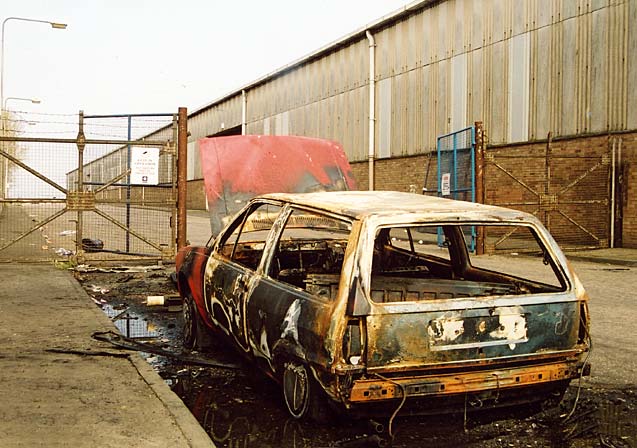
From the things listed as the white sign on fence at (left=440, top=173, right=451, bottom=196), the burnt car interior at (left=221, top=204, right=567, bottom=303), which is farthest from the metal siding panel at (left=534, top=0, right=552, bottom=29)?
the burnt car interior at (left=221, top=204, right=567, bottom=303)

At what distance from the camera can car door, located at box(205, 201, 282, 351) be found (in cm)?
489

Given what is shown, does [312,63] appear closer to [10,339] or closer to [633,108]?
[633,108]

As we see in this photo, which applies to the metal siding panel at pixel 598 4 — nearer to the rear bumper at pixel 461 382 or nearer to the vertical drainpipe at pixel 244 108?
the rear bumper at pixel 461 382

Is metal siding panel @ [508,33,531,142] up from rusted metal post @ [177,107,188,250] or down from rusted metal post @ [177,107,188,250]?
up

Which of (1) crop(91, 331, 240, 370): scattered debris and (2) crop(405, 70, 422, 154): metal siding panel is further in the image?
(2) crop(405, 70, 422, 154): metal siding panel

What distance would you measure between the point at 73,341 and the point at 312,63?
1077 inches

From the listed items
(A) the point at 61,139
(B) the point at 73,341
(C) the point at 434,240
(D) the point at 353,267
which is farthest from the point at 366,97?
(D) the point at 353,267

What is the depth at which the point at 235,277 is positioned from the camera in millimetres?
5098

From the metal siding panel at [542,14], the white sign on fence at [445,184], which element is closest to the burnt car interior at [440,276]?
the white sign on fence at [445,184]

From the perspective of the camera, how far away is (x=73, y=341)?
6195 millimetres

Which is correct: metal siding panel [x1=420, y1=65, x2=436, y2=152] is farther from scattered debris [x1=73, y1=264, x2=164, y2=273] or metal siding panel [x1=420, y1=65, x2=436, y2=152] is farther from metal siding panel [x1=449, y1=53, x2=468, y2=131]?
scattered debris [x1=73, y1=264, x2=164, y2=273]

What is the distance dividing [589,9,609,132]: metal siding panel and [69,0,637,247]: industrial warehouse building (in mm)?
26

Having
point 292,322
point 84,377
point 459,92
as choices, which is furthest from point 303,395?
point 459,92

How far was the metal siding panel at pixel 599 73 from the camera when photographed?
55.9ft
